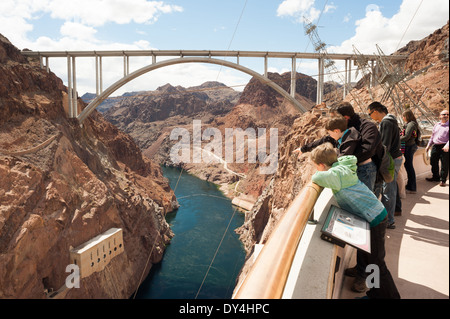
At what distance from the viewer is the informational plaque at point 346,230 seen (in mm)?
1618

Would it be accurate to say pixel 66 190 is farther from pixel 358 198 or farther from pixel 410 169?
pixel 358 198

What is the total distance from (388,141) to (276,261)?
2290mm

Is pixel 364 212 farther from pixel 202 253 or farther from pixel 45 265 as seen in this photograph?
pixel 202 253

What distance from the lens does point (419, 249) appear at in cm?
239

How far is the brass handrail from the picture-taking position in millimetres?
1202

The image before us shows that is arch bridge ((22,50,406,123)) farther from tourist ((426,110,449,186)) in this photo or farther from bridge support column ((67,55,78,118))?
tourist ((426,110,449,186))

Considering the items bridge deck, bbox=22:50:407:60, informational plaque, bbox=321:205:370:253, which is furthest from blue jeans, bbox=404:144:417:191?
bridge deck, bbox=22:50:407:60

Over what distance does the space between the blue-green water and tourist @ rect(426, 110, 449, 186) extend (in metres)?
6.20

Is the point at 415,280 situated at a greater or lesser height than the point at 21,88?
lesser

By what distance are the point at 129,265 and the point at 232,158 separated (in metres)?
29.4

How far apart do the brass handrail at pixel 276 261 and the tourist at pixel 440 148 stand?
2.54 metres

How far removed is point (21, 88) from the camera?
14.4 meters
